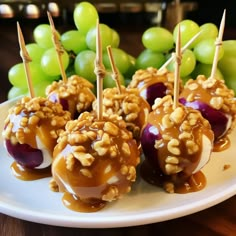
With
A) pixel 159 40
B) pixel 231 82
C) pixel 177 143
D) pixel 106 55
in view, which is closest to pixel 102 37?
pixel 106 55

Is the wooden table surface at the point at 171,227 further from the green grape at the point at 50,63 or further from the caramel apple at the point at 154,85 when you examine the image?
the green grape at the point at 50,63

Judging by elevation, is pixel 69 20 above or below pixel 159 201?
below

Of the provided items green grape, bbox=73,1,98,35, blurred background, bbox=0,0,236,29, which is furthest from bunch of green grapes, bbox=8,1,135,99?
blurred background, bbox=0,0,236,29

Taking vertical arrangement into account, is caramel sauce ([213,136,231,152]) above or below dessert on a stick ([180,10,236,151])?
below

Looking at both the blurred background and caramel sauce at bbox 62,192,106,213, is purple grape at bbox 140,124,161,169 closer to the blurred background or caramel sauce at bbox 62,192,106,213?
caramel sauce at bbox 62,192,106,213

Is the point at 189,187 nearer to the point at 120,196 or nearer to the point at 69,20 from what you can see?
the point at 120,196

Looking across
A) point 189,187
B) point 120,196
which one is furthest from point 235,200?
point 120,196

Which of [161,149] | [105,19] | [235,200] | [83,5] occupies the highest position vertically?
[83,5]
